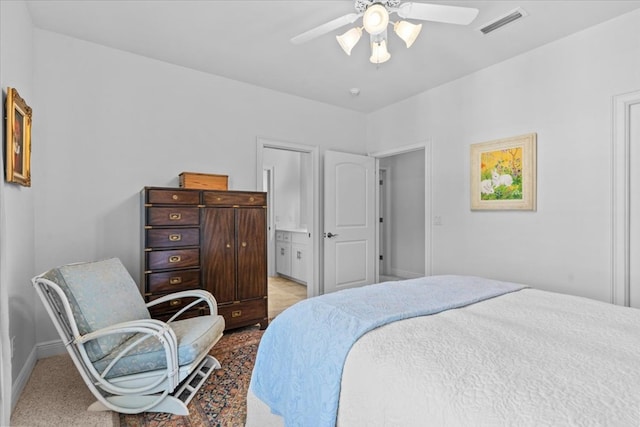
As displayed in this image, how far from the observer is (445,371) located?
3.09ft

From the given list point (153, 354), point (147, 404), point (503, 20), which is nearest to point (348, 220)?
point (503, 20)

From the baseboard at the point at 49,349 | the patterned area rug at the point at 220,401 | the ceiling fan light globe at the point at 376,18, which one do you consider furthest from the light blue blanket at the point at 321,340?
the baseboard at the point at 49,349

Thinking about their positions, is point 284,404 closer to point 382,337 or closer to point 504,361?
point 382,337

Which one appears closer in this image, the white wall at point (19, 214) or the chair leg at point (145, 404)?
the chair leg at point (145, 404)

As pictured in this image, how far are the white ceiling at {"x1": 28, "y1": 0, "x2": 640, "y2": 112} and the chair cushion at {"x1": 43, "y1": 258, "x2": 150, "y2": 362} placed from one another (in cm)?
192

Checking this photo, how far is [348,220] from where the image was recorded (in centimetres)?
441

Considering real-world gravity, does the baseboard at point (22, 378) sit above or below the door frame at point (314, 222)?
below

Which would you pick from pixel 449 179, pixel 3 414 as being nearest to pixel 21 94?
pixel 3 414

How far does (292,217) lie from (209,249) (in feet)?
10.3

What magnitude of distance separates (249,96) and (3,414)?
339 centimetres

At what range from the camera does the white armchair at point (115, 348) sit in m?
1.79

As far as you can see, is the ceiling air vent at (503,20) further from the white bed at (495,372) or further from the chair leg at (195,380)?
the chair leg at (195,380)

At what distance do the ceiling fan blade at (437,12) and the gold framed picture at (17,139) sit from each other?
2.39 metres

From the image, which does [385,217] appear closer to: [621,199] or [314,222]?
[314,222]
